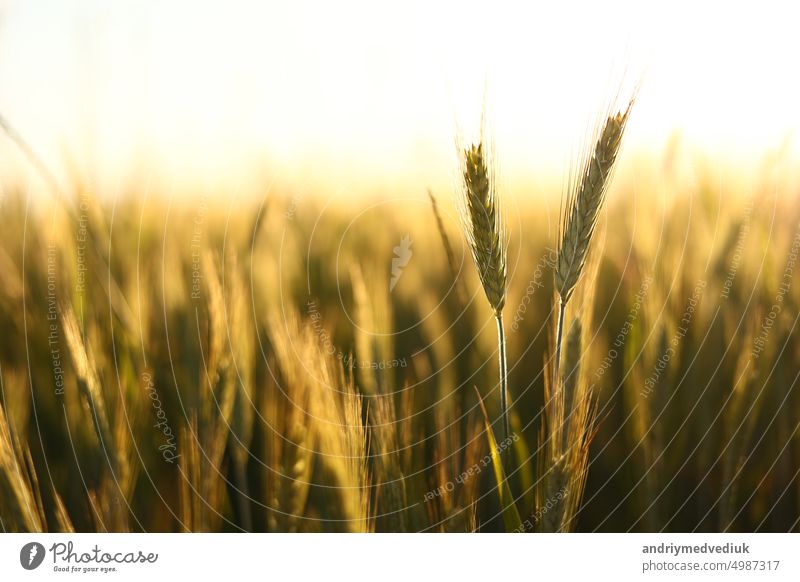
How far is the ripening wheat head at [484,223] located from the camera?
632 mm

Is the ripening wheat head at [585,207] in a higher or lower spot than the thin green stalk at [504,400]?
higher

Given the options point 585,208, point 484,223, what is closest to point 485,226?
point 484,223

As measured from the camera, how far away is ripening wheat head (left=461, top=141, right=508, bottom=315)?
2.07ft

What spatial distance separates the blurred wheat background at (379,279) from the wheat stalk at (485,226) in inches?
2.7

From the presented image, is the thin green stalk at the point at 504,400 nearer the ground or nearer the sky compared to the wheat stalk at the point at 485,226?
nearer the ground

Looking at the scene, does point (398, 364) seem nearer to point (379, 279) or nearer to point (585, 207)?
point (379, 279)

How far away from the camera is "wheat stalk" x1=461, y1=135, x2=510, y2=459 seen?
632mm

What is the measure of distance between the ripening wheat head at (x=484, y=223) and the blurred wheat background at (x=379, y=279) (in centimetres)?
7

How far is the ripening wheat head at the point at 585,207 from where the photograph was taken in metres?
0.63

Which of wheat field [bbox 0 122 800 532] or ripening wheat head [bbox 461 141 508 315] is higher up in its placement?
ripening wheat head [bbox 461 141 508 315]

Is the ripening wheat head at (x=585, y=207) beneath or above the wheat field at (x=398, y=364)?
above

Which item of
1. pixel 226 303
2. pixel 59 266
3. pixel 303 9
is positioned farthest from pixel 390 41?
pixel 59 266
